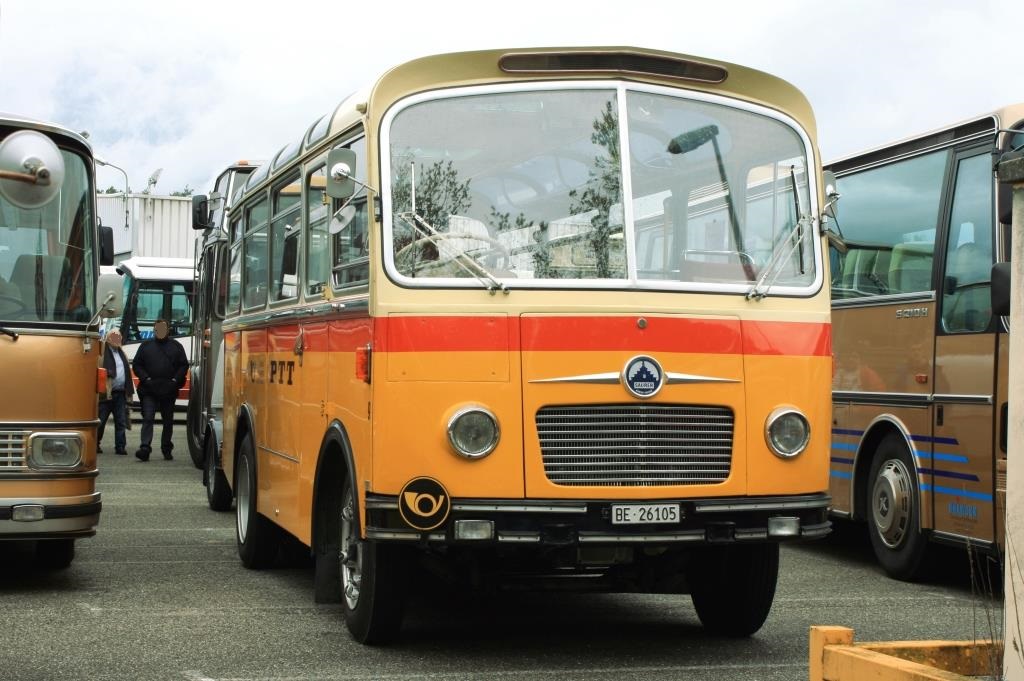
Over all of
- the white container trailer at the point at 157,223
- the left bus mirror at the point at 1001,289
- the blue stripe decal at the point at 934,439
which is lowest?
the blue stripe decal at the point at 934,439

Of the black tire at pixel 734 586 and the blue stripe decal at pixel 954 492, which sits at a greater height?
the blue stripe decal at pixel 954 492

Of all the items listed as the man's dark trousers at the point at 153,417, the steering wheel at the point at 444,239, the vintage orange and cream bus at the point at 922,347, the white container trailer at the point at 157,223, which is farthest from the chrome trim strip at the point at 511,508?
the white container trailer at the point at 157,223

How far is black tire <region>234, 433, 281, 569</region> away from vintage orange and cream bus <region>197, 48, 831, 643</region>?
2833 mm

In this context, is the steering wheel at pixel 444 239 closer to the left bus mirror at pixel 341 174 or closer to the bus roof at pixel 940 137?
the left bus mirror at pixel 341 174

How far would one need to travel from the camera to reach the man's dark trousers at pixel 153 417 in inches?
910

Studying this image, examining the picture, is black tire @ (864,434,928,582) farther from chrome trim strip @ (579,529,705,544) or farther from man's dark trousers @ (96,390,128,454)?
man's dark trousers @ (96,390,128,454)

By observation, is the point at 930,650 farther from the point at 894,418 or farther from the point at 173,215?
the point at 173,215

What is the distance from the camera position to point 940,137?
1175 cm

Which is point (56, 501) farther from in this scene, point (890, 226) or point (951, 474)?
point (890, 226)

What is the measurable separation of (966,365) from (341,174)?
5080mm

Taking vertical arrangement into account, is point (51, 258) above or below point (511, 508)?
above

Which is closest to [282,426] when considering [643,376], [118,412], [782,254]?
[643,376]

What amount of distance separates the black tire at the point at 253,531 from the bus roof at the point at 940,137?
18.0ft

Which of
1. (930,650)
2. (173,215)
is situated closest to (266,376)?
(930,650)
